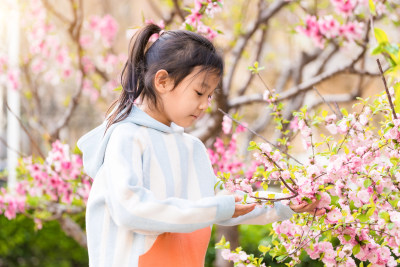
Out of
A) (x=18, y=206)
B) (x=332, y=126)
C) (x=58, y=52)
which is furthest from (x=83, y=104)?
(x=332, y=126)

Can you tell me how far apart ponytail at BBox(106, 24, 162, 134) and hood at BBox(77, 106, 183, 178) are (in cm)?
4

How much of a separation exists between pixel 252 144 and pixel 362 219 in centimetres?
40

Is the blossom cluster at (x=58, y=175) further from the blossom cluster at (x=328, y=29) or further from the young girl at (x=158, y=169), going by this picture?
the blossom cluster at (x=328, y=29)

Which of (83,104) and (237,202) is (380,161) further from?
(83,104)

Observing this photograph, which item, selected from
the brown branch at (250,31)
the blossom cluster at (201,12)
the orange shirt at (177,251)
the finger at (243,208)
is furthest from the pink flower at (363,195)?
the brown branch at (250,31)

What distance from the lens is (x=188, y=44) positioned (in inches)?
67.1

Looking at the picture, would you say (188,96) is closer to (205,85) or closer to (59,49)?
(205,85)

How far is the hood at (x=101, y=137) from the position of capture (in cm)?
162

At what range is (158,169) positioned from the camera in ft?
5.23

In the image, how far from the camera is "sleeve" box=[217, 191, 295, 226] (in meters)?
1.76

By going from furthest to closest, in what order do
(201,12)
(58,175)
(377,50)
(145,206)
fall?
(58,175), (201,12), (145,206), (377,50)

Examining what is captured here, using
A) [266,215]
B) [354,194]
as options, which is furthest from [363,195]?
[266,215]

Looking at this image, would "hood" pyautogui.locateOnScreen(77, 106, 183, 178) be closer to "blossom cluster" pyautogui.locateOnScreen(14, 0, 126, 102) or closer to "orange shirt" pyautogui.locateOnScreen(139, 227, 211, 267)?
"orange shirt" pyautogui.locateOnScreen(139, 227, 211, 267)

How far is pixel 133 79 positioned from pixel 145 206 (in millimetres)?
507
